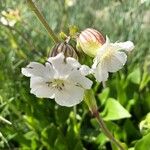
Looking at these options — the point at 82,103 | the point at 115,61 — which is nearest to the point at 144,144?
the point at 115,61

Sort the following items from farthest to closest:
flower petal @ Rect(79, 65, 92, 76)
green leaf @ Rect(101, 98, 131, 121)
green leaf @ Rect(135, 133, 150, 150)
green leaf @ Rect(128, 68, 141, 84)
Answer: green leaf @ Rect(128, 68, 141, 84) < green leaf @ Rect(101, 98, 131, 121) < green leaf @ Rect(135, 133, 150, 150) < flower petal @ Rect(79, 65, 92, 76)

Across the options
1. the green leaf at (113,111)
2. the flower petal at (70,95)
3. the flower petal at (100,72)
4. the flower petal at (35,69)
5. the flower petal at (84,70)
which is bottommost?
the green leaf at (113,111)

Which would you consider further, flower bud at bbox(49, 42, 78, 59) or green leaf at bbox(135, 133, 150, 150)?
green leaf at bbox(135, 133, 150, 150)

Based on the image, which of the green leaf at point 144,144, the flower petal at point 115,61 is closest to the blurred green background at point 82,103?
the green leaf at point 144,144

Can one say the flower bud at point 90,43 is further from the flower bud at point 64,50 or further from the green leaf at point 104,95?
the green leaf at point 104,95

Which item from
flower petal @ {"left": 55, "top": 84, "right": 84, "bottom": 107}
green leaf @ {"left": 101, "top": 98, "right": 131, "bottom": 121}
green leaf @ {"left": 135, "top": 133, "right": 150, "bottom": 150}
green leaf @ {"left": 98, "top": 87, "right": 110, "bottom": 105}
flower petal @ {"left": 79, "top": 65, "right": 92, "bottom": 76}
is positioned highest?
flower petal @ {"left": 79, "top": 65, "right": 92, "bottom": 76}

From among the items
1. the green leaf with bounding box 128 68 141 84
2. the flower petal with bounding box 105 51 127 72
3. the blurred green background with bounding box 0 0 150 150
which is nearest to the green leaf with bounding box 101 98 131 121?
the blurred green background with bounding box 0 0 150 150

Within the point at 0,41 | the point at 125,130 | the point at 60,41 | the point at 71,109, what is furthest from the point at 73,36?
the point at 0,41

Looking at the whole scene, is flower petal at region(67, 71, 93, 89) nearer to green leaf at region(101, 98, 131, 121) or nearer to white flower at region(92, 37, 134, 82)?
white flower at region(92, 37, 134, 82)

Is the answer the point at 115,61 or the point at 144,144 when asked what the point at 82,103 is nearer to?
the point at 144,144
